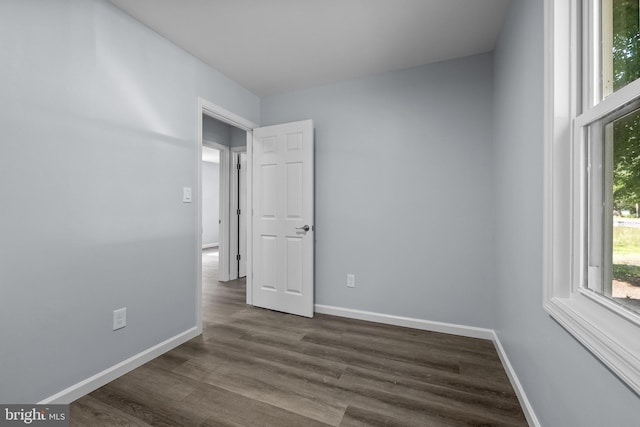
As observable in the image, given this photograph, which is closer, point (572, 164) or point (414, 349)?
point (572, 164)

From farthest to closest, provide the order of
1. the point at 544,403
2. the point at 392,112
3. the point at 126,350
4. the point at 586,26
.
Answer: the point at 392,112
the point at 126,350
the point at 544,403
the point at 586,26

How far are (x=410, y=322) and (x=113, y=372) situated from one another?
2426mm

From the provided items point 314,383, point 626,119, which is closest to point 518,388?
point 314,383

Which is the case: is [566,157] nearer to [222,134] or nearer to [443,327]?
[443,327]

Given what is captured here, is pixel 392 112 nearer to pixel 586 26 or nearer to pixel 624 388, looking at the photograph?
pixel 586 26

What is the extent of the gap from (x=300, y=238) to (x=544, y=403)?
2.22 meters

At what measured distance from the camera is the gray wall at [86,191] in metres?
1.42

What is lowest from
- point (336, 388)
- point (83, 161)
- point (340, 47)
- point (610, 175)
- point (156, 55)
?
point (336, 388)

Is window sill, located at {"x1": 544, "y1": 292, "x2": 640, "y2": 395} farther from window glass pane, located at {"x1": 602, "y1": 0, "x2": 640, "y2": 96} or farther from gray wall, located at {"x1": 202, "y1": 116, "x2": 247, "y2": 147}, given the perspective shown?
gray wall, located at {"x1": 202, "y1": 116, "x2": 247, "y2": 147}

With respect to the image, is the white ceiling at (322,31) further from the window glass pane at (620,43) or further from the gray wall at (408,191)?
the window glass pane at (620,43)

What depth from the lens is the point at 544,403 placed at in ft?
4.12

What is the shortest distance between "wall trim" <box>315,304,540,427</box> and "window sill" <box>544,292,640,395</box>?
77 centimetres

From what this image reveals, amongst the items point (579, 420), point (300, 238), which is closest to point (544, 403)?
point (579, 420)

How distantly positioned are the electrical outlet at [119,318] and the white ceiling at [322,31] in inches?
83.4
